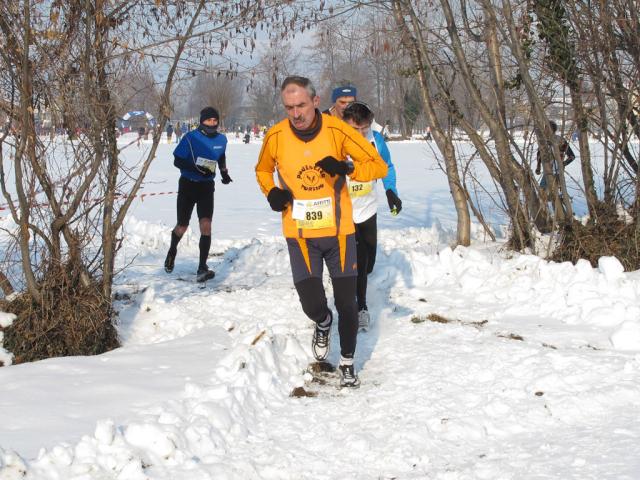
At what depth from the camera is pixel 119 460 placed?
3.03 meters

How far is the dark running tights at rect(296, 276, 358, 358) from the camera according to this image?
439 centimetres

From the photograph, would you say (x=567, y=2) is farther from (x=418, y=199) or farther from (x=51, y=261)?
(x=418, y=199)

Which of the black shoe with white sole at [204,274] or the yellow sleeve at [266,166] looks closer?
the yellow sleeve at [266,166]

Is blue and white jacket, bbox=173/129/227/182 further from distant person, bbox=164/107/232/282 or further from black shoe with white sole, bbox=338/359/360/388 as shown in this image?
black shoe with white sole, bbox=338/359/360/388

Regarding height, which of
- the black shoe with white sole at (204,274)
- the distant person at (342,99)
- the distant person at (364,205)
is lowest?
the black shoe with white sole at (204,274)

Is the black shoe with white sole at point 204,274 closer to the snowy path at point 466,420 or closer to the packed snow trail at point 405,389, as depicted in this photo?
the packed snow trail at point 405,389

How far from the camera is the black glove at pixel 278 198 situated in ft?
13.8

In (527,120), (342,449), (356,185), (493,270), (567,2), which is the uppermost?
(567,2)

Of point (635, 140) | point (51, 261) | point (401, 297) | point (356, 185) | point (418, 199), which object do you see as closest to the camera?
point (51, 261)

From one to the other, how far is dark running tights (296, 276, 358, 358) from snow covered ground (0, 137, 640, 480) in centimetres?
30

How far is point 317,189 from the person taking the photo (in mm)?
4234

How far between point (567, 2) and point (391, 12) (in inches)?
83.9

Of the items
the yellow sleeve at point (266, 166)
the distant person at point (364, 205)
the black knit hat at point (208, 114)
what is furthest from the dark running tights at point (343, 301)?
the black knit hat at point (208, 114)

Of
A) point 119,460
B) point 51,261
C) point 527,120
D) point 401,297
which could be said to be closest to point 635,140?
point 527,120
